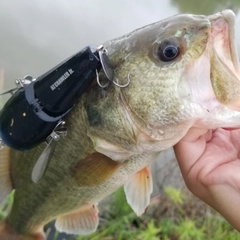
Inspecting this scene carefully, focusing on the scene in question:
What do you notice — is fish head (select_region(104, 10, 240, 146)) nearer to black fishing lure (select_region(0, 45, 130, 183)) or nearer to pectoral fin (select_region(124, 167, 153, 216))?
black fishing lure (select_region(0, 45, 130, 183))

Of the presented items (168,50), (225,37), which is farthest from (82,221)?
(225,37)

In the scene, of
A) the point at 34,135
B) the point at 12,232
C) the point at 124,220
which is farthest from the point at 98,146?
the point at 124,220

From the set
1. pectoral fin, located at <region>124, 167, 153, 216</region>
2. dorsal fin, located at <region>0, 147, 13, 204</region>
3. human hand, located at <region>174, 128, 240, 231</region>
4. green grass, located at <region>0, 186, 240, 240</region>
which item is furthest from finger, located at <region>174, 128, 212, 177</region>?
green grass, located at <region>0, 186, 240, 240</region>

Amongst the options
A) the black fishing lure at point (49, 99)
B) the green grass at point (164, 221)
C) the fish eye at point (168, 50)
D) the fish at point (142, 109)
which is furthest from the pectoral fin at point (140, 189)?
the green grass at point (164, 221)

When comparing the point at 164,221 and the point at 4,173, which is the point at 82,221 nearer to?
the point at 4,173

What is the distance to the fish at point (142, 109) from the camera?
4.17 ft

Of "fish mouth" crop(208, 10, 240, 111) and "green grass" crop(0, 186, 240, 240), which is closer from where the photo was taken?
"fish mouth" crop(208, 10, 240, 111)

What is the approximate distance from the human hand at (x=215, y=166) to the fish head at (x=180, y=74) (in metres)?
0.14

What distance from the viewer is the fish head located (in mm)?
1259

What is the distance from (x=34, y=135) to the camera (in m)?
1.41

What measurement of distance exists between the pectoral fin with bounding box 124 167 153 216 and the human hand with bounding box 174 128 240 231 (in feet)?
0.50

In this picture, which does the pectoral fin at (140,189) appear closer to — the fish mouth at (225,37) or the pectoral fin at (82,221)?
the pectoral fin at (82,221)

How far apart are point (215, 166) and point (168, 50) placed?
49cm

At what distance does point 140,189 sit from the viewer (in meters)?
1.71
